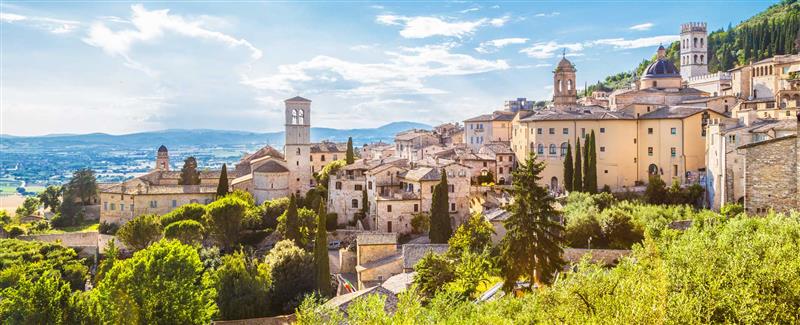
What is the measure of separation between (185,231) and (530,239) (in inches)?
1134

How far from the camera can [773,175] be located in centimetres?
2531

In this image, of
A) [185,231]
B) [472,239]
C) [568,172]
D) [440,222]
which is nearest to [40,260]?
[185,231]

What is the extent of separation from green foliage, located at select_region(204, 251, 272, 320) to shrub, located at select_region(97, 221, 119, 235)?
2484 cm

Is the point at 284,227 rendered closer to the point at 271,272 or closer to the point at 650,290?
the point at 271,272

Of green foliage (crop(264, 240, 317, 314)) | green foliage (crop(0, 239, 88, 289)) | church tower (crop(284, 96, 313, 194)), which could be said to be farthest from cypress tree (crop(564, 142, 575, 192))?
green foliage (crop(0, 239, 88, 289))

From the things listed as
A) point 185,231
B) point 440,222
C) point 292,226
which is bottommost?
point 185,231

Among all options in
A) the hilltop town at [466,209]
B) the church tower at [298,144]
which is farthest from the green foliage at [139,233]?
the church tower at [298,144]

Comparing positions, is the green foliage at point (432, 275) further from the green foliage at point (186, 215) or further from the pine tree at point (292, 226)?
the green foliage at point (186, 215)

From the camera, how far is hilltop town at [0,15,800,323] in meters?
24.6

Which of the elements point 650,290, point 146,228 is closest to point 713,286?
point 650,290

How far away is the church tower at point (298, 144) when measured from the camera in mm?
55938

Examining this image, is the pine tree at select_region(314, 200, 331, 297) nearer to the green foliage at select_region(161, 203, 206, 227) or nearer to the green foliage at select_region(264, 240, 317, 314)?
the green foliage at select_region(264, 240, 317, 314)

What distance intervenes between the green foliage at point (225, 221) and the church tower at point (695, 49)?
241ft

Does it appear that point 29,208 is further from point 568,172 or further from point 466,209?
point 568,172
